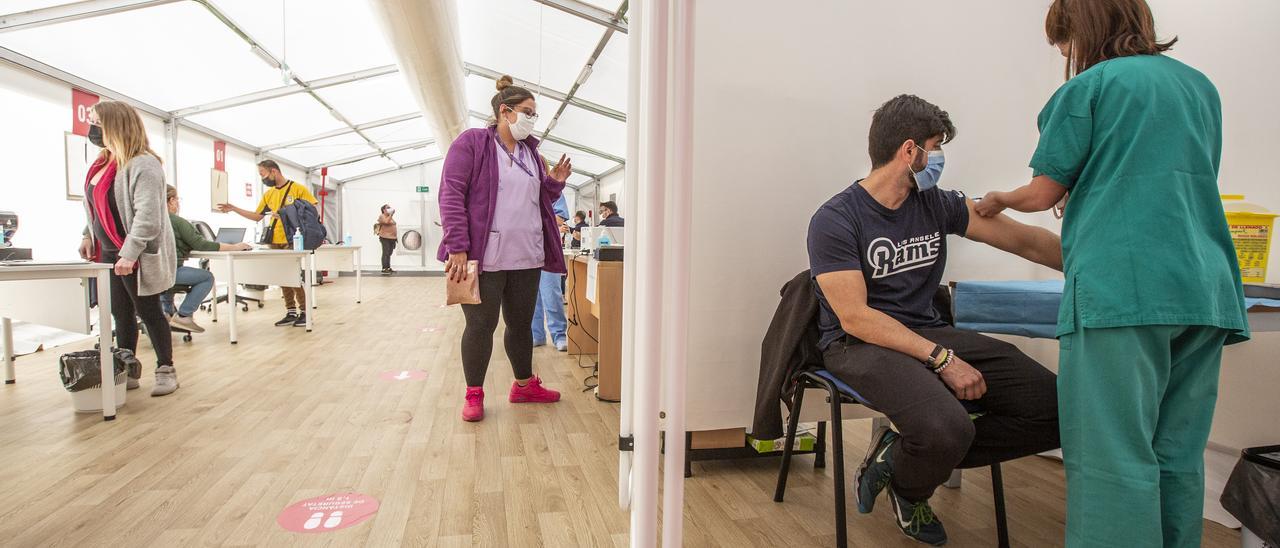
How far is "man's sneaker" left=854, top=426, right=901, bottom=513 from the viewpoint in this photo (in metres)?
1.46

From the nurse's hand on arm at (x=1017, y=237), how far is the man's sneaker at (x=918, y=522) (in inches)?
27.0

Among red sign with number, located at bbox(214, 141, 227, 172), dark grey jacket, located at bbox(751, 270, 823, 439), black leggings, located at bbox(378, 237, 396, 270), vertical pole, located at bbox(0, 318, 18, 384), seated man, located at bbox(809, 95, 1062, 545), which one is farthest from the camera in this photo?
black leggings, located at bbox(378, 237, 396, 270)

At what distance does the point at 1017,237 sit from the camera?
152 cm

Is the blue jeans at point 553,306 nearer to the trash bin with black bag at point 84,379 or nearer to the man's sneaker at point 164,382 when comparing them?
the man's sneaker at point 164,382

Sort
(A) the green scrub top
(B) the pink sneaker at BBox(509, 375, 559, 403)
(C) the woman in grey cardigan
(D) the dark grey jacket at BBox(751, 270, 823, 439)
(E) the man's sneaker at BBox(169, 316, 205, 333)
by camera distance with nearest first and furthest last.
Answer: (A) the green scrub top
(D) the dark grey jacket at BBox(751, 270, 823, 439)
(C) the woman in grey cardigan
(B) the pink sneaker at BBox(509, 375, 559, 403)
(E) the man's sneaker at BBox(169, 316, 205, 333)

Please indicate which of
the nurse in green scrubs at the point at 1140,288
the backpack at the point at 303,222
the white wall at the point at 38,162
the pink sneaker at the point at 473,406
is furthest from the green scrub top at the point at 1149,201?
the white wall at the point at 38,162

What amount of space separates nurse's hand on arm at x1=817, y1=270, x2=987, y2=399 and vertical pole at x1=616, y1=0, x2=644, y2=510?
60 cm

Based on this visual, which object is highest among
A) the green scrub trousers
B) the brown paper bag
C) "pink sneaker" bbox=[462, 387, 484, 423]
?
the brown paper bag

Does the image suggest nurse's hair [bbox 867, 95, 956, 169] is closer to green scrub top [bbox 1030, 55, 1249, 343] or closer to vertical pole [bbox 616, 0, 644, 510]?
green scrub top [bbox 1030, 55, 1249, 343]

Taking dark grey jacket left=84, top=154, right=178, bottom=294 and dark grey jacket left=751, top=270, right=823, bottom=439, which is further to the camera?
dark grey jacket left=84, top=154, right=178, bottom=294

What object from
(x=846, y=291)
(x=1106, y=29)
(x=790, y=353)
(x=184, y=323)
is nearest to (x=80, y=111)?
(x=184, y=323)

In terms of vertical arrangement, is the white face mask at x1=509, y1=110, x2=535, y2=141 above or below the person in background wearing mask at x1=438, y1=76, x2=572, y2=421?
above

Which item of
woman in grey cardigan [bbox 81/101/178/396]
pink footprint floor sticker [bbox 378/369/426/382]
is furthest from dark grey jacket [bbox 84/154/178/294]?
pink footprint floor sticker [bbox 378/369/426/382]

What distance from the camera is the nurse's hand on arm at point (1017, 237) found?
1.49 m
